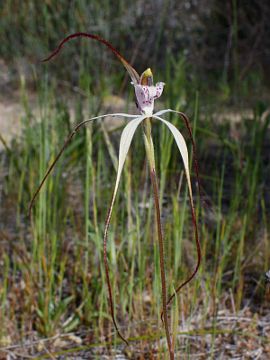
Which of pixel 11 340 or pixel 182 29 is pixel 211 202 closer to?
pixel 11 340

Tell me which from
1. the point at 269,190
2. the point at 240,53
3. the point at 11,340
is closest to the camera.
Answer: the point at 11,340

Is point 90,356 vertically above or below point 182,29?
below

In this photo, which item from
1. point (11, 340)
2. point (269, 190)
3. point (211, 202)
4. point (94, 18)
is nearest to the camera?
point (11, 340)

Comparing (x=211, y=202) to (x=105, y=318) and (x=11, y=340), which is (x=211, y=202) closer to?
(x=105, y=318)

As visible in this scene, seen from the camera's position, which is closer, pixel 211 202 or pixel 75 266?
pixel 75 266

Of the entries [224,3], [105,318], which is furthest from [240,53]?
[105,318]

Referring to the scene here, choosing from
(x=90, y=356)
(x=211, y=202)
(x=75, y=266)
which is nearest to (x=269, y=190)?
(x=211, y=202)

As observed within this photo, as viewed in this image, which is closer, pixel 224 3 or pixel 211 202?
pixel 211 202

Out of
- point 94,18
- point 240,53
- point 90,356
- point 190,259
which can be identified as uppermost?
point 94,18

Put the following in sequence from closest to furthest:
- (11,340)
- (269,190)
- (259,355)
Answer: (259,355) < (11,340) < (269,190)
